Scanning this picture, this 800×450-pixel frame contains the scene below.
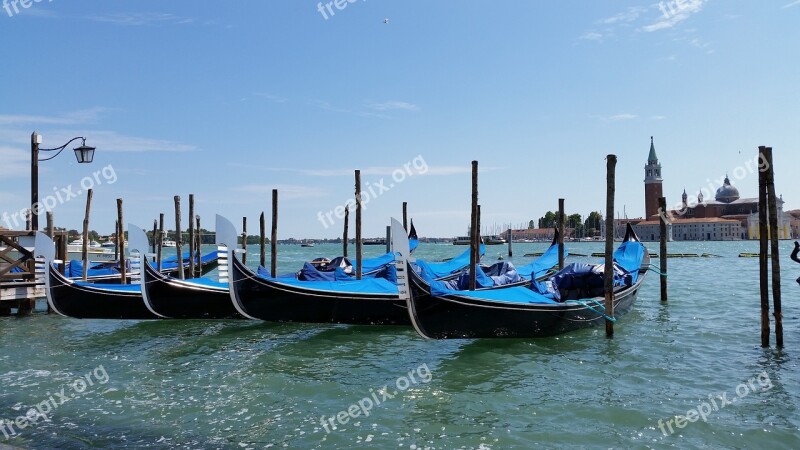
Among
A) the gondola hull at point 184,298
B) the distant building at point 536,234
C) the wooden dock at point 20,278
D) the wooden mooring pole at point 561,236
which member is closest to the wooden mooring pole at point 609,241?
the wooden mooring pole at point 561,236

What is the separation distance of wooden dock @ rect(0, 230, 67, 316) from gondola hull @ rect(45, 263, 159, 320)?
170cm

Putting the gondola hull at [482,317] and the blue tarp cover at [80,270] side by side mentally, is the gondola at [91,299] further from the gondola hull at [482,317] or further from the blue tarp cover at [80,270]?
the blue tarp cover at [80,270]

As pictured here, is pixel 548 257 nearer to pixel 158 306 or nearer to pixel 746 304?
pixel 746 304

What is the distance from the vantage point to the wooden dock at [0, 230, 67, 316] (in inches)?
400

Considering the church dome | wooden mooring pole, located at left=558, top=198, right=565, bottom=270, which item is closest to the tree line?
the church dome

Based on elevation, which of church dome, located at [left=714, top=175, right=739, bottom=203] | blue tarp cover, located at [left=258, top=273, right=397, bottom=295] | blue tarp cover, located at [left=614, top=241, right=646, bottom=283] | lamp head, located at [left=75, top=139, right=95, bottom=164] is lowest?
blue tarp cover, located at [left=258, top=273, right=397, bottom=295]

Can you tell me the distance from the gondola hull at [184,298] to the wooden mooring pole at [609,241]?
5.67 m

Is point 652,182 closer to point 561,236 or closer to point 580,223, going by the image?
point 580,223

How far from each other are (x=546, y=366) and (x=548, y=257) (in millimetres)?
7838

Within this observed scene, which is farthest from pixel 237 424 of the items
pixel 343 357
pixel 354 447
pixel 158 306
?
pixel 158 306

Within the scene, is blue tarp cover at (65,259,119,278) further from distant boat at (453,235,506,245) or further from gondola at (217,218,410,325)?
distant boat at (453,235,506,245)

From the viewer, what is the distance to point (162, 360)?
7.25 m

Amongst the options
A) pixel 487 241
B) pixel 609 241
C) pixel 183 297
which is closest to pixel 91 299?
pixel 183 297

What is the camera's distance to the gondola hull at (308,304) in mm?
8719
